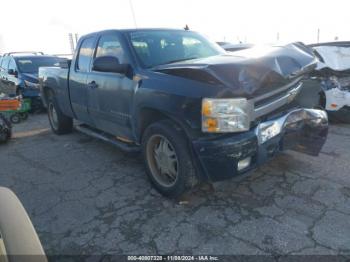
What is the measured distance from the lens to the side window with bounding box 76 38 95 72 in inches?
183

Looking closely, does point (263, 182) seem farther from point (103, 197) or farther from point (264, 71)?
point (103, 197)

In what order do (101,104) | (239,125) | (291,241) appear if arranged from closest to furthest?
(291,241) → (239,125) → (101,104)

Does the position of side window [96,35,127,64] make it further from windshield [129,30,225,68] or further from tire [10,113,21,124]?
tire [10,113,21,124]

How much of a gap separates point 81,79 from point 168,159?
2213 mm

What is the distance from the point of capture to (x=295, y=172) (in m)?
3.84

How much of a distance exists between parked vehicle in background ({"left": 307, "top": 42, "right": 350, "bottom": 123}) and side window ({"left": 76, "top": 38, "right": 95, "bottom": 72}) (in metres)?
4.04

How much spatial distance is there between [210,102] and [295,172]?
70.4 inches

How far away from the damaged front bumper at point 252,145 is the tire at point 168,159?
20 centimetres

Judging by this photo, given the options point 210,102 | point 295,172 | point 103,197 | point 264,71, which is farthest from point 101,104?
point 295,172

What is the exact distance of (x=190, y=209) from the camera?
318cm

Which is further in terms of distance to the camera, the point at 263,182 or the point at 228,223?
the point at 263,182

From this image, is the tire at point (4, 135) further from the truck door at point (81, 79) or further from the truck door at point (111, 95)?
the truck door at point (111, 95)

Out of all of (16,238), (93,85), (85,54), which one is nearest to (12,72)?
(85,54)

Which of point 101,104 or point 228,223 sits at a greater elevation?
point 101,104
